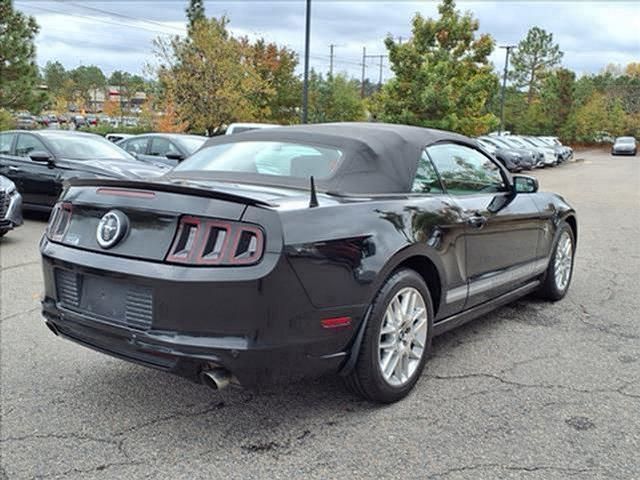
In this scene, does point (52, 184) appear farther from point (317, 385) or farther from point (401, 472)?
point (401, 472)

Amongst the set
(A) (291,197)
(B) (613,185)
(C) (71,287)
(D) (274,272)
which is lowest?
(B) (613,185)

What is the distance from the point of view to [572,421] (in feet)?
11.0

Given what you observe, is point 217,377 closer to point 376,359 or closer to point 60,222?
point 376,359

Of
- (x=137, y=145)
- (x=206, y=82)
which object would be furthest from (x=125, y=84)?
(x=137, y=145)

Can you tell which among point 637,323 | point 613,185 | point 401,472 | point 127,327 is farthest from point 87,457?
point 613,185

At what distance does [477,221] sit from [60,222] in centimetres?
254

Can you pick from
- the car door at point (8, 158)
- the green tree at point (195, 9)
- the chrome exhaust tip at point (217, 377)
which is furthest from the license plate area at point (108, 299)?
the green tree at point (195, 9)

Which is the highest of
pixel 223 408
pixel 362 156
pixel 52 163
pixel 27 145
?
pixel 362 156

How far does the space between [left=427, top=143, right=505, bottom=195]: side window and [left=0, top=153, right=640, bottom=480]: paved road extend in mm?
1106

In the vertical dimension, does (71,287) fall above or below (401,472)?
above

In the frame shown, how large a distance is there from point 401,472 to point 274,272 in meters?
1.04

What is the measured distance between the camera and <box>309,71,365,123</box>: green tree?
46.8m

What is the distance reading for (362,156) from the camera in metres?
3.80

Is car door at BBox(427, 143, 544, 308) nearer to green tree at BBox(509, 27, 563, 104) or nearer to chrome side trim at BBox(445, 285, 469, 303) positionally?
chrome side trim at BBox(445, 285, 469, 303)
